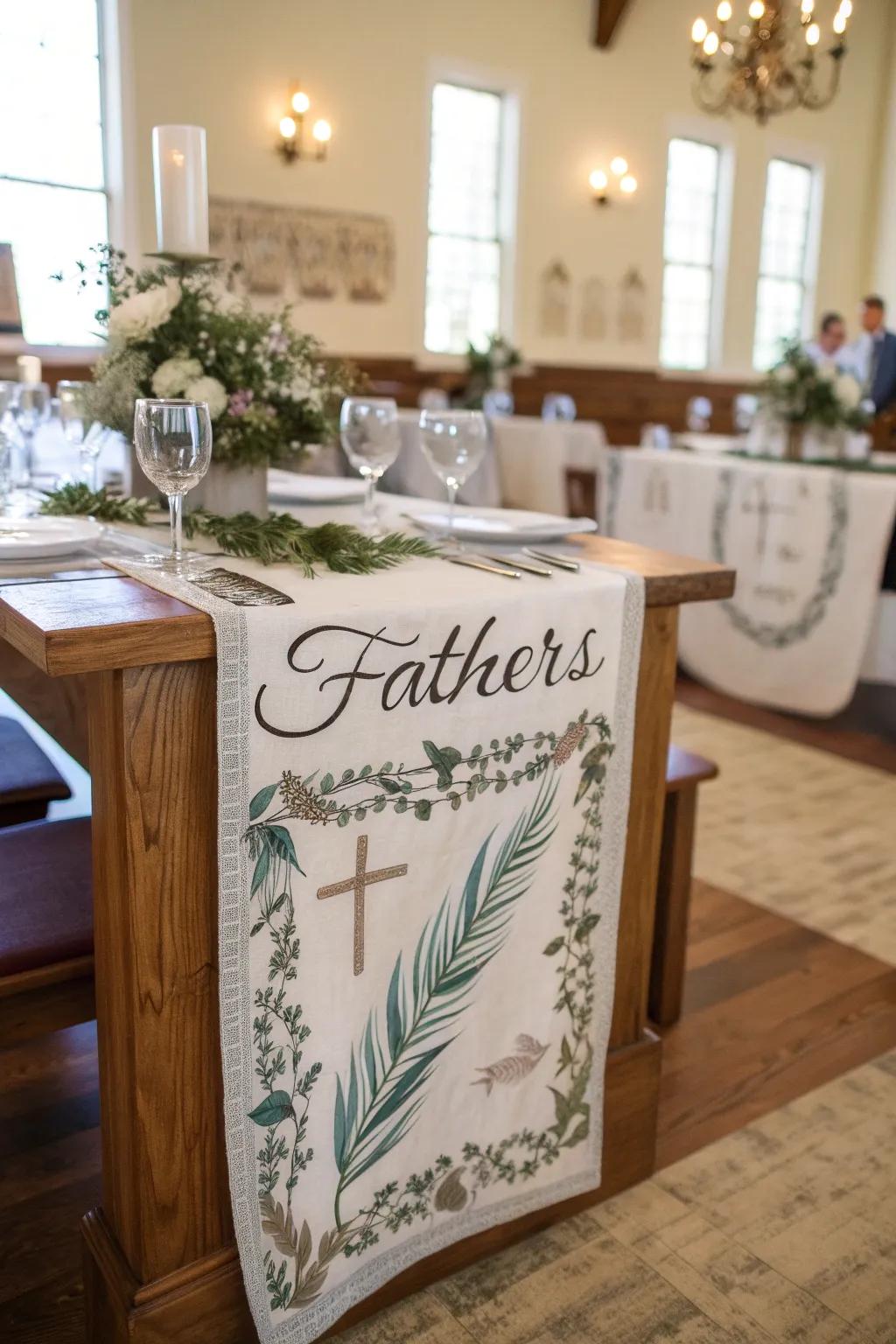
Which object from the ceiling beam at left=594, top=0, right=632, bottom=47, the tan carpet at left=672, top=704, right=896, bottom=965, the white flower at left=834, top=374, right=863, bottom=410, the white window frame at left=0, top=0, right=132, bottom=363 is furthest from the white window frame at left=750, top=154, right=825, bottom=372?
the tan carpet at left=672, top=704, right=896, bottom=965

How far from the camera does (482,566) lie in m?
1.41

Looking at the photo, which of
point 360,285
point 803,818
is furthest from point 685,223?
point 803,818

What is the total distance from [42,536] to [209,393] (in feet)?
1.08

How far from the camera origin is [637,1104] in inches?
65.4

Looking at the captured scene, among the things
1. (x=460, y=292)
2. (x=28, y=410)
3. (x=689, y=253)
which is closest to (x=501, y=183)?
(x=460, y=292)

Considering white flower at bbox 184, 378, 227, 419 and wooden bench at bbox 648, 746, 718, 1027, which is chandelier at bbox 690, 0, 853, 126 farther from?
white flower at bbox 184, 378, 227, 419

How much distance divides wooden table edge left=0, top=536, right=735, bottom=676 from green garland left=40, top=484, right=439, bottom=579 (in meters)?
0.18

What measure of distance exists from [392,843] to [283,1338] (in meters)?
0.56

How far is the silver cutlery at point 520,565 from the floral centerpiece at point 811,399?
328 centimetres

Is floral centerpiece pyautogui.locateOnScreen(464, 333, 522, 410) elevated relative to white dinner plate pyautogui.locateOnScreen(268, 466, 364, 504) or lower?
elevated

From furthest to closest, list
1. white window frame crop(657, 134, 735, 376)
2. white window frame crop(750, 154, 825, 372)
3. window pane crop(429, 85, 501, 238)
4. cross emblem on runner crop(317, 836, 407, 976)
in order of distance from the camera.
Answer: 1. white window frame crop(750, 154, 825, 372)
2. white window frame crop(657, 134, 735, 376)
3. window pane crop(429, 85, 501, 238)
4. cross emblem on runner crop(317, 836, 407, 976)

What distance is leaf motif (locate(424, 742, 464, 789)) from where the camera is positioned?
1284 mm

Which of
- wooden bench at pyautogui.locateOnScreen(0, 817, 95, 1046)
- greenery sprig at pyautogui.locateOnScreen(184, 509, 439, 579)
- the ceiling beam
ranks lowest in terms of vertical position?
wooden bench at pyautogui.locateOnScreen(0, 817, 95, 1046)

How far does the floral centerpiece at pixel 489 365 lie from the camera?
298 inches
